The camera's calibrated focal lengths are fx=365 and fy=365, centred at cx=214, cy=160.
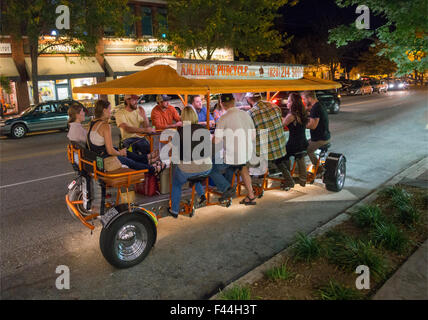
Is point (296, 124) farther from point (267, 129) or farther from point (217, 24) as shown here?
point (217, 24)

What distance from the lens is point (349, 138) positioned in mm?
13742

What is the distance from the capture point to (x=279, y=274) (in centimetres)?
410

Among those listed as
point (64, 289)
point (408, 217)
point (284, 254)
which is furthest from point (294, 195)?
point (64, 289)

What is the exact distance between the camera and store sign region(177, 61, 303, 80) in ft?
16.8

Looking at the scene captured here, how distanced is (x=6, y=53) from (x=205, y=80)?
2307 cm

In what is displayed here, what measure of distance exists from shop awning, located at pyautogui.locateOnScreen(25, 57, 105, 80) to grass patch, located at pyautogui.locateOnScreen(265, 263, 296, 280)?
2270 cm

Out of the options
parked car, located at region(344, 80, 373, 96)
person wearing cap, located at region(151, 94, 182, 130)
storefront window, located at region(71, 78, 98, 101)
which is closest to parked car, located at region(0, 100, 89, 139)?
storefront window, located at region(71, 78, 98, 101)

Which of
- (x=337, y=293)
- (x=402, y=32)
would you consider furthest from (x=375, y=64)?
(x=337, y=293)

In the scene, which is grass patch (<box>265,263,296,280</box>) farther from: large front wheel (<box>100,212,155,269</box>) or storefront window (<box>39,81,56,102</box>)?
storefront window (<box>39,81,56,102</box>)

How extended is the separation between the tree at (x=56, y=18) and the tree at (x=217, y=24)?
5787mm

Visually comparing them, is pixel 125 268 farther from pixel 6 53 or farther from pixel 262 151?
pixel 6 53

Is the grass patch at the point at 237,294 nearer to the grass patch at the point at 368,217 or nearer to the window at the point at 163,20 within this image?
the grass patch at the point at 368,217

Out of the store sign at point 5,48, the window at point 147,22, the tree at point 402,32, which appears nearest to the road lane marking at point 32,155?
the tree at point 402,32

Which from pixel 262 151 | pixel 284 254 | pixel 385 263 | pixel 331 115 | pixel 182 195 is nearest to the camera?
pixel 385 263
